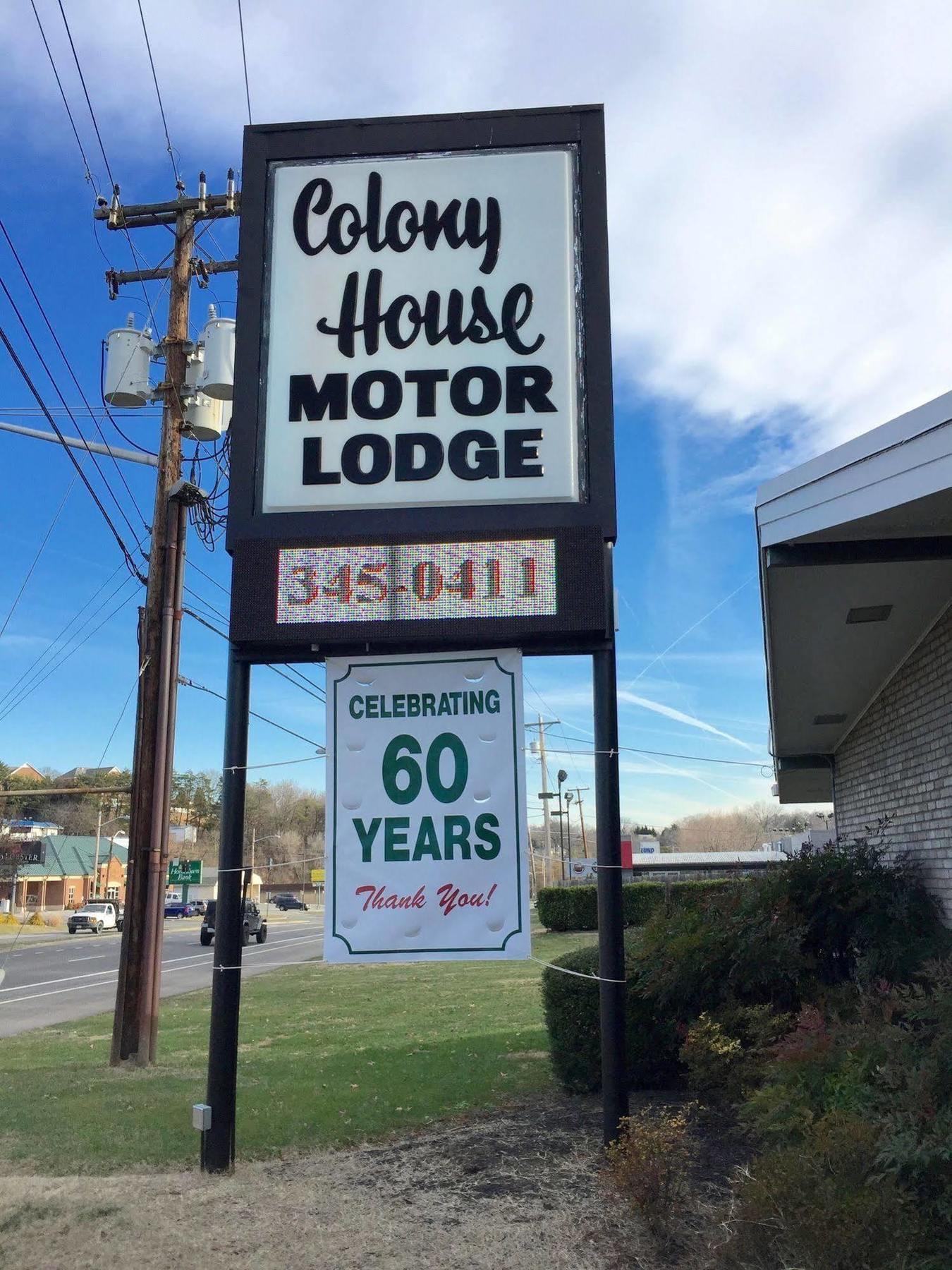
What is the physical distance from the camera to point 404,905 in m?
5.75

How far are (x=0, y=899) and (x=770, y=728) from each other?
7059 cm

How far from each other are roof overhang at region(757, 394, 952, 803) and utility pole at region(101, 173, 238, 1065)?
6.05 m

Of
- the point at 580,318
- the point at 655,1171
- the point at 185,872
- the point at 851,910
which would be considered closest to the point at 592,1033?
the point at 851,910

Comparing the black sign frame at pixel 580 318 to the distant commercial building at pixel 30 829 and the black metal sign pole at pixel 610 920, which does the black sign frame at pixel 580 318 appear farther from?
the distant commercial building at pixel 30 829

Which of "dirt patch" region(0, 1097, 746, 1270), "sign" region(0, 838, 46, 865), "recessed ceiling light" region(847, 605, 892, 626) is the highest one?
"recessed ceiling light" region(847, 605, 892, 626)

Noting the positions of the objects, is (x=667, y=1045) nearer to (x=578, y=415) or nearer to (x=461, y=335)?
(x=578, y=415)

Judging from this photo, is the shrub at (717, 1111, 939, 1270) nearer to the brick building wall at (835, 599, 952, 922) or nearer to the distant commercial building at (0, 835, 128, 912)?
the brick building wall at (835, 599, 952, 922)

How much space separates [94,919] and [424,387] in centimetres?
4646

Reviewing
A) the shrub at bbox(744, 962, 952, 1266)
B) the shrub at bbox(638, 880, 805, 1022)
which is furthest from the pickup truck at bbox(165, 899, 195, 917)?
the shrub at bbox(744, 962, 952, 1266)

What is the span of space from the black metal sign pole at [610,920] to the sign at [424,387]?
22.1 inches

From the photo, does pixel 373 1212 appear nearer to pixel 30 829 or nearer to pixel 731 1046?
pixel 731 1046

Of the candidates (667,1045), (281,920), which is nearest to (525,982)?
(667,1045)

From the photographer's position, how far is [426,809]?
586 centimetres

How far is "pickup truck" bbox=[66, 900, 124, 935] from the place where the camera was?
154 feet
